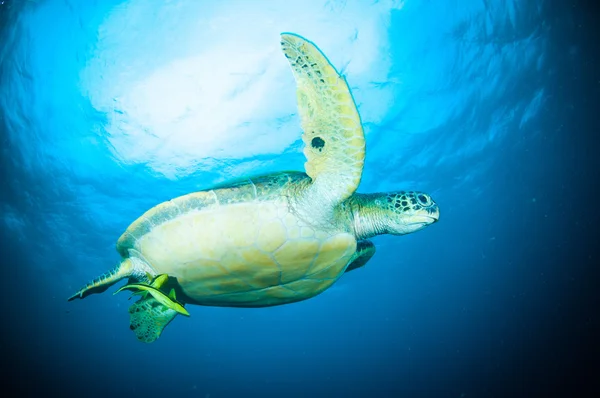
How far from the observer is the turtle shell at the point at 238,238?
279 cm

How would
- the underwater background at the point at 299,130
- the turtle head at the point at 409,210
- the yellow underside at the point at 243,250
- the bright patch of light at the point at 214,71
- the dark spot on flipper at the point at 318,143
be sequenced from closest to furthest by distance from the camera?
1. the dark spot on flipper at the point at 318,143
2. the yellow underside at the point at 243,250
3. the turtle head at the point at 409,210
4. the bright patch of light at the point at 214,71
5. the underwater background at the point at 299,130

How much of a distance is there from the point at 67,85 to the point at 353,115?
35.8ft

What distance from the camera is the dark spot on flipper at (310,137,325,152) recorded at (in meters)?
2.69

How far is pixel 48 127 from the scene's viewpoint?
10820 mm

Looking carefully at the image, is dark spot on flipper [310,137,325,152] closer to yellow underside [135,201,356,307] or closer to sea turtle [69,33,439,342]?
sea turtle [69,33,439,342]

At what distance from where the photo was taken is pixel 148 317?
153 inches

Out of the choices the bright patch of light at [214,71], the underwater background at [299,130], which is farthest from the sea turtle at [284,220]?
the bright patch of light at [214,71]

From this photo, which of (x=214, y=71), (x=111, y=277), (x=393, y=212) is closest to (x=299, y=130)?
(x=214, y=71)

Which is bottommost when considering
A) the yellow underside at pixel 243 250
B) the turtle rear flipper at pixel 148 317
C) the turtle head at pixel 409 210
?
the turtle rear flipper at pixel 148 317

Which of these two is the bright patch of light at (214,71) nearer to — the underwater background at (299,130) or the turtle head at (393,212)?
the underwater background at (299,130)

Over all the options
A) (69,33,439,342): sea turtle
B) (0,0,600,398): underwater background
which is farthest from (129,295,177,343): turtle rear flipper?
(0,0,600,398): underwater background

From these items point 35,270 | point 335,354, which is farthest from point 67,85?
point 335,354

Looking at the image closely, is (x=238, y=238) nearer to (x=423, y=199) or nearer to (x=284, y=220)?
(x=284, y=220)

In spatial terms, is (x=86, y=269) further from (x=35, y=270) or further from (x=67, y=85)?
(x=67, y=85)
